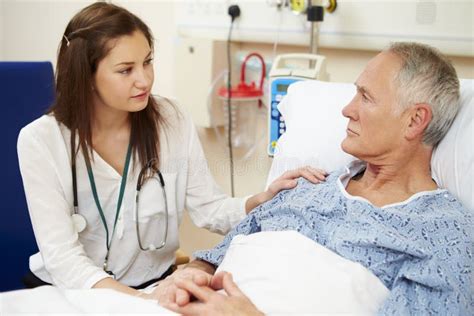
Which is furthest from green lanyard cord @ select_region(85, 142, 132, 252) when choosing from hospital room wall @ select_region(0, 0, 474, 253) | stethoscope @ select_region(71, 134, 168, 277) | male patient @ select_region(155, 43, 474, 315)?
hospital room wall @ select_region(0, 0, 474, 253)

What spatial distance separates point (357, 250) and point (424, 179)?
30cm

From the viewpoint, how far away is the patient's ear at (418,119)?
1.44 meters

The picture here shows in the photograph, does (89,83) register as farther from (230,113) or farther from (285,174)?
(230,113)

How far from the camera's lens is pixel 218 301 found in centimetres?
126

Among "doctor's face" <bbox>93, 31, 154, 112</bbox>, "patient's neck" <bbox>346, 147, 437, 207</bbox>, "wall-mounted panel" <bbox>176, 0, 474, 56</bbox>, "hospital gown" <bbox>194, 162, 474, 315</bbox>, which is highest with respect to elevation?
"wall-mounted panel" <bbox>176, 0, 474, 56</bbox>

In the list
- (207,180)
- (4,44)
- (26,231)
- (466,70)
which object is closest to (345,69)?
(466,70)

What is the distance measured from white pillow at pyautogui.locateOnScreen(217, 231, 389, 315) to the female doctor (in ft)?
0.97

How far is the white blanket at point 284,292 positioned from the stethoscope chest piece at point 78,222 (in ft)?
1.17

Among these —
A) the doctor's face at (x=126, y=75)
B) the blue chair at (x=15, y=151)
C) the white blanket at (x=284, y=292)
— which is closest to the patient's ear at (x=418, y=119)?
the white blanket at (x=284, y=292)

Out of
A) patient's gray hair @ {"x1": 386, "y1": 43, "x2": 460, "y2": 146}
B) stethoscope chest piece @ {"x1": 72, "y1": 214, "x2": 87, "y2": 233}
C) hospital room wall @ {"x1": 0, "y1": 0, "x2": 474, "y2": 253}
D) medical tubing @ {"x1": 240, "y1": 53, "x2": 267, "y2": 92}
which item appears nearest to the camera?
patient's gray hair @ {"x1": 386, "y1": 43, "x2": 460, "y2": 146}

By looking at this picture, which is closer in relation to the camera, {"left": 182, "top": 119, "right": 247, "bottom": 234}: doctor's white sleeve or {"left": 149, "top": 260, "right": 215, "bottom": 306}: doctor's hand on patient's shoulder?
{"left": 149, "top": 260, "right": 215, "bottom": 306}: doctor's hand on patient's shoulder

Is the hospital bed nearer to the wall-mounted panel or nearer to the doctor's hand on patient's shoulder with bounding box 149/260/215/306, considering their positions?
the doctor's hand on patient's shoulder with bounding box 149/260/215/306

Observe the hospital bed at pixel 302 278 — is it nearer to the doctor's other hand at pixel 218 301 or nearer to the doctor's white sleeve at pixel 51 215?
the doctor's other hand at pixel 218 301

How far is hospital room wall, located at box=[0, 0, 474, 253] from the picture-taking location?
231 cm
